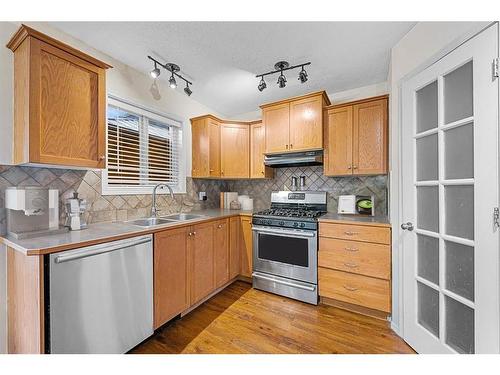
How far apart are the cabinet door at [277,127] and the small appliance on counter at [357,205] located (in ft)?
3.13

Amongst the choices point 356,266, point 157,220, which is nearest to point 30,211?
point 157,220

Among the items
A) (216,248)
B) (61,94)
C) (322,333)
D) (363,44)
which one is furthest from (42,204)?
(363,44)

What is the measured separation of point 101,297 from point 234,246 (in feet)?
5.08

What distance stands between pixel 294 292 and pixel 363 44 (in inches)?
100

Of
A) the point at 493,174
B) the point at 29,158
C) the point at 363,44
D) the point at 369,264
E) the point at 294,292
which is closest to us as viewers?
the point at 493,174

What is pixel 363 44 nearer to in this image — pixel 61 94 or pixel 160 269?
pixel 61 94

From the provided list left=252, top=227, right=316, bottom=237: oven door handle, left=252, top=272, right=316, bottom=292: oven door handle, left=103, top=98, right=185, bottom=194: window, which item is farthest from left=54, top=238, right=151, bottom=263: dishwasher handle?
left=252, top=272, right=316, bottom=292: oven door handle

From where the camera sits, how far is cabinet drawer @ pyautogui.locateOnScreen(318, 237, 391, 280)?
1.96 meters

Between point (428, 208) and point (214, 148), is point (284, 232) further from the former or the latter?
point (214, 148)

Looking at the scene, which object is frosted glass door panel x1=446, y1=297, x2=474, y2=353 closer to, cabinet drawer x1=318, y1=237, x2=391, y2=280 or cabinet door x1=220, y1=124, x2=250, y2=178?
cabinet drawer x1=318, y1=237, x2=391, y2=280

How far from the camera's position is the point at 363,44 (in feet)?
6.17

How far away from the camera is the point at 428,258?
1.57 meters

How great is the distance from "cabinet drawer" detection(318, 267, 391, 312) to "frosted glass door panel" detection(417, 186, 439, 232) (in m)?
0.70

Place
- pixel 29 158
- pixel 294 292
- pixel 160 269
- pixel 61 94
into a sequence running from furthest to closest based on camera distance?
pixel 294 292, pixel 160 269, pixel 61 94, pixel 29 158
